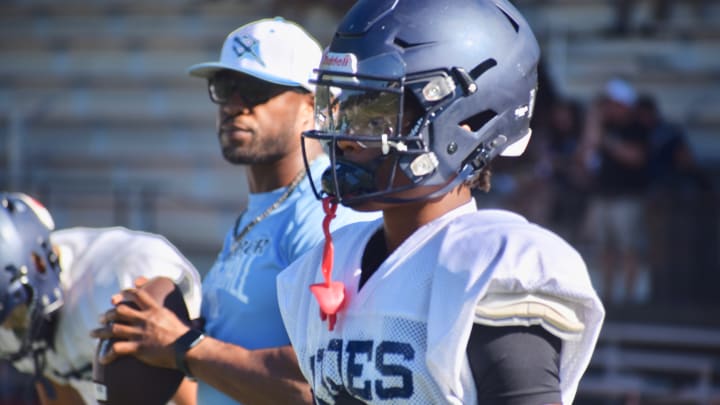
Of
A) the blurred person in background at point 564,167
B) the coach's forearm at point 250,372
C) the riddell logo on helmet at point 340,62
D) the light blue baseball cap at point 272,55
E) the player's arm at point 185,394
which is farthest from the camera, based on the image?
the blurred person in background at point 564,167

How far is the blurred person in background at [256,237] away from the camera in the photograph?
2.50 metres

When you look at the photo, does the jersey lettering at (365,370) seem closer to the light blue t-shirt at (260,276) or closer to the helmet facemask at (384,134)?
the helmet facemask at (384,134)

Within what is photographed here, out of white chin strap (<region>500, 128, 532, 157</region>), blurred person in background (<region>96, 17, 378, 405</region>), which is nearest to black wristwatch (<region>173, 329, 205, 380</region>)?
blurred person in background (<region>96, 17, 378, 405</region>)

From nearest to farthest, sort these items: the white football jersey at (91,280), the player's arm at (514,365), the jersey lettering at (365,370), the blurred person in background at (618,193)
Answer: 1. the player's arm at (514,365)
2. the jersey lettering at (365,370)
3. the white football jersey at (91,280)
4. the blurred person in background at (618,193)

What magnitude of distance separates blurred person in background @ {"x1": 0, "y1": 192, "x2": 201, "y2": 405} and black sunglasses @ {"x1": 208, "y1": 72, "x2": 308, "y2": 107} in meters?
0.45

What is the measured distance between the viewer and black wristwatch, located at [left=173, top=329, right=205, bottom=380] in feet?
8.23

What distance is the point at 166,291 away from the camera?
8.45 feet

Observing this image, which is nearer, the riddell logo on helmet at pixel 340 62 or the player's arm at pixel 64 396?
the riddell logo on helmet at pixel 340 62

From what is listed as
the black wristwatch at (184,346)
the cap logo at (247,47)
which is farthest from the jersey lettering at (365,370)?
the cap logo at (247,47)

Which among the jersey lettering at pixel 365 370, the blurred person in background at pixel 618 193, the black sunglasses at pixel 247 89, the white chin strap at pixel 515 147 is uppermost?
the white chin strap at pixel 515 147

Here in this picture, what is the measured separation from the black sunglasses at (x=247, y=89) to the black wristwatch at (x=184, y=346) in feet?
1.97

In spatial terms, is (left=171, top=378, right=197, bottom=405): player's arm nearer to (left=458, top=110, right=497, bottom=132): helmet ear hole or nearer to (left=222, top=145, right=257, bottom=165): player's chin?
(left=222, top=145, right=257, bottom=165): player's chin

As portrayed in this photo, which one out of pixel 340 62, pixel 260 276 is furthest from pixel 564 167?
pixel 340 62

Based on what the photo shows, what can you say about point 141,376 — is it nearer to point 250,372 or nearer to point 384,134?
point 250,372
